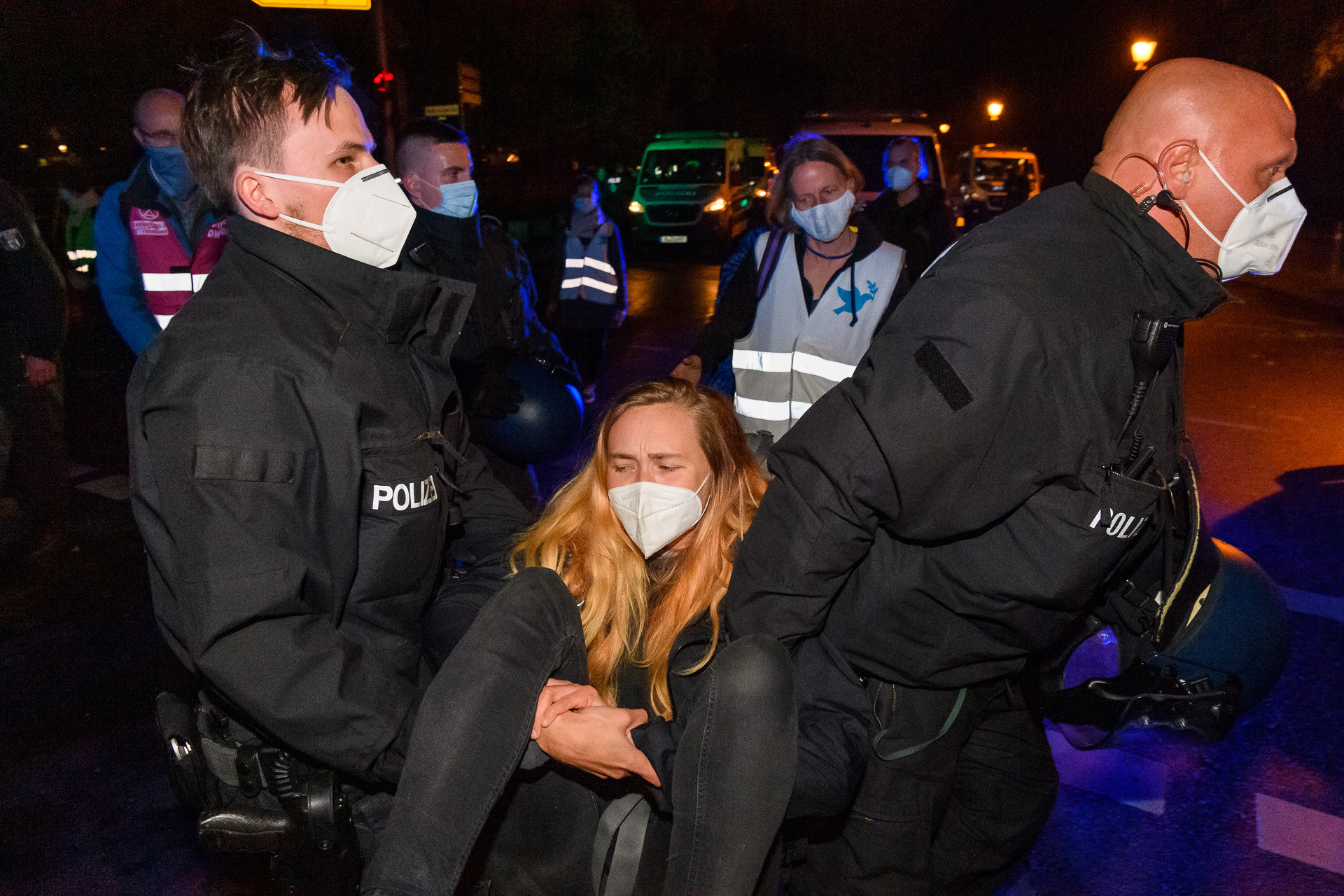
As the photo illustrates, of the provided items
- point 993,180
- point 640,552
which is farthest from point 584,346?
point 993,180

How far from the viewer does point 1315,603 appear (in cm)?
441

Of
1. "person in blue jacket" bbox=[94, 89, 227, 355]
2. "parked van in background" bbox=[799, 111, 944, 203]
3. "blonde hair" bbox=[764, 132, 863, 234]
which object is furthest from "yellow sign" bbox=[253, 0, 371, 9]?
"blonde hair" bbox=[764, 132, 863, 234]

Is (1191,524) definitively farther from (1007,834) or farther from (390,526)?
(390,526)

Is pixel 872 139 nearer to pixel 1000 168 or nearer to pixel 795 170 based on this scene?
pixel 795 170

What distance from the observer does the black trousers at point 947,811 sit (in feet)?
6.59

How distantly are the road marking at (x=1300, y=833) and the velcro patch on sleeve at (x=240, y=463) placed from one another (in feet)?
10.3

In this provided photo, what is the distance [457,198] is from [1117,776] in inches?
141

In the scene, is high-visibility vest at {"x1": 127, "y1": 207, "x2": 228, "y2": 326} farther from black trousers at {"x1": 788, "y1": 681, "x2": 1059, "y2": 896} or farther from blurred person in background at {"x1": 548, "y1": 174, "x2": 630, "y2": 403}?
black trousers at {"x1": 788, "y1": 681, "x2": 1059, "y2": 896}

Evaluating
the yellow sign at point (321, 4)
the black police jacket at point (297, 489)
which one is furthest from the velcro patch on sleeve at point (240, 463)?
the yellow sign at point (321, 4)

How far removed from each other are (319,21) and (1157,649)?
16.9 m

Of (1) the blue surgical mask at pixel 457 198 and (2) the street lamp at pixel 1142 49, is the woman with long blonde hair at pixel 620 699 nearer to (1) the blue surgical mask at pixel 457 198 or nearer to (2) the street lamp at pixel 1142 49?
(1) the blue surgical mask at pixel 457 198

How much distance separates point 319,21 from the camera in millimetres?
15250

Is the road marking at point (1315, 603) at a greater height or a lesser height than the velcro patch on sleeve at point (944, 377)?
lesser

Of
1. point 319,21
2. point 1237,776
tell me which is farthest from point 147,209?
point 319,21
